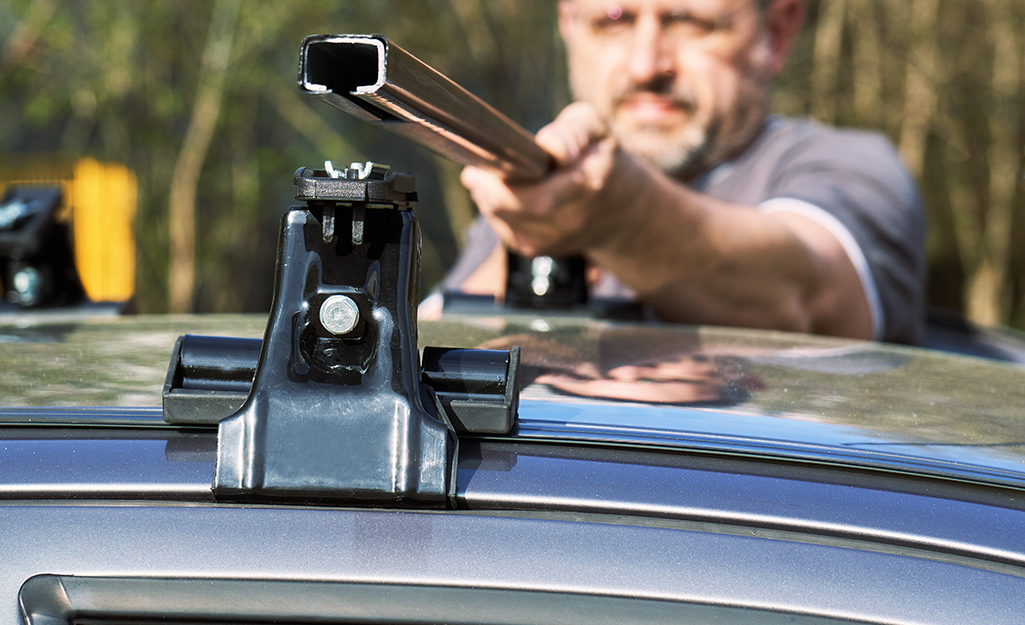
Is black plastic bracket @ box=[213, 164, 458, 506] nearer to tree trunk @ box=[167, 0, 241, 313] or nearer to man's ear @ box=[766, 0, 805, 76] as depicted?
man's ear @ box=[766, 0, 805, 76]

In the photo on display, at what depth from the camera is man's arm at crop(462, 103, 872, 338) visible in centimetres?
147

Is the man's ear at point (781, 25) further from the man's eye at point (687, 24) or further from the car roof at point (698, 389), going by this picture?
the car roof at point (698, 389)

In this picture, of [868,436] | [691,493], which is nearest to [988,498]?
[868,436]

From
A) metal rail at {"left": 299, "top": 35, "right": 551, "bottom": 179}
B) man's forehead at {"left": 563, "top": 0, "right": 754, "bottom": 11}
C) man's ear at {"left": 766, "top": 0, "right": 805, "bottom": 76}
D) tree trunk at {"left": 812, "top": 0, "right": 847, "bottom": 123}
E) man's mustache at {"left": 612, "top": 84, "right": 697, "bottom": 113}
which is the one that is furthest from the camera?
tree trunk at {"left": 812, "top": 0, "right": 847, "bottom": 123}

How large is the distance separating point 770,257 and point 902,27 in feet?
18.9

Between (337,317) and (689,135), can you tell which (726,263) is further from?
(337,317)

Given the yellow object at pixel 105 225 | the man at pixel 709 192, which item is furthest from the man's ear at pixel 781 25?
the yellow object at pixel 105 225

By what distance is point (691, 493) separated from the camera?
2.29 feet

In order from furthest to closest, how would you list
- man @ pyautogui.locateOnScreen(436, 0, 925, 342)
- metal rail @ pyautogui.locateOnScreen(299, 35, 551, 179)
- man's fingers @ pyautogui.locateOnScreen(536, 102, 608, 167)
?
man @ pyautogui.locateOnScreen(436, 0, 925, 342)
man's fingers @ pyautogui.locateOnScreen(536, 102, 608, 167)
metal rail @ pyautogui.locateOnScreen(299, 35, 551, 179)

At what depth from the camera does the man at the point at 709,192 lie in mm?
1566

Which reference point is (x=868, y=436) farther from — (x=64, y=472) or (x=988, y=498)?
(x=64, y=472)

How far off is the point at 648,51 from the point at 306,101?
622 cm

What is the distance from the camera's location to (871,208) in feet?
7.95

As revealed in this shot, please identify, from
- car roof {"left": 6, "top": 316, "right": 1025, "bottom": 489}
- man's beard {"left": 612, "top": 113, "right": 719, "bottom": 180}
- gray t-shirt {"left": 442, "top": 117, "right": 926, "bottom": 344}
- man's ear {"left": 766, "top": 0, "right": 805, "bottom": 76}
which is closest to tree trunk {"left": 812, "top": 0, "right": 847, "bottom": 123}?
man's ear {"left": 766, "top": 0, "right": 805, "bottom": 76}
